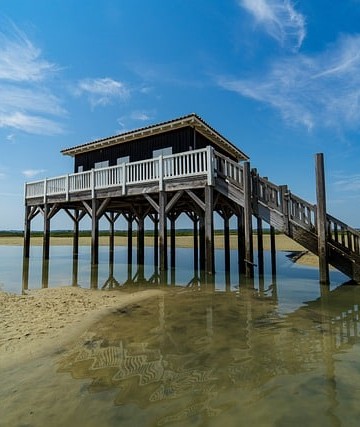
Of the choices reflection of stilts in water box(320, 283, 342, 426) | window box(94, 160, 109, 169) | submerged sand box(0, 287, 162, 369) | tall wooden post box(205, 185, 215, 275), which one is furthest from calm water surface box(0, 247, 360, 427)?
window box(94, 160, 109, 169)

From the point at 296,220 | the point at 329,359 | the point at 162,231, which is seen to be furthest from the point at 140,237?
the point at 329,359

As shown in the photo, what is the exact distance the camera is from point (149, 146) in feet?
51.0

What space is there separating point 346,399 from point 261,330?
2.18m

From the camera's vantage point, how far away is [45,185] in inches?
696

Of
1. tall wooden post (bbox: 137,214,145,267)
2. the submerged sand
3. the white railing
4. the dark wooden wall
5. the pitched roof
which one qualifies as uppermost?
the pitched roof

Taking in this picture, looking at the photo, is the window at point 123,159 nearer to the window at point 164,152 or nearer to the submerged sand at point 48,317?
the window at point 164,152

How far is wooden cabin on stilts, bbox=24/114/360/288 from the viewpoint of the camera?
9883mm

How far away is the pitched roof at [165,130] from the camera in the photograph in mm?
13836

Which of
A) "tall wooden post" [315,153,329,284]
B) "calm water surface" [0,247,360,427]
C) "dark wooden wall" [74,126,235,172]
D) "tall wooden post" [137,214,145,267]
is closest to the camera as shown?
"calm water surface" [0,247,360,427]

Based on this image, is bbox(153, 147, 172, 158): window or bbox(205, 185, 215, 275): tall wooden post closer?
bbox(205, 185, 215, 275): tall wooden post

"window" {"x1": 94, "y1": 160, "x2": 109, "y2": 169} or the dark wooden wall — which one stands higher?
the dark wooden wall

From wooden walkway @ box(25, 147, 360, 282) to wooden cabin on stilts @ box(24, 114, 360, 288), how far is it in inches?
1.2

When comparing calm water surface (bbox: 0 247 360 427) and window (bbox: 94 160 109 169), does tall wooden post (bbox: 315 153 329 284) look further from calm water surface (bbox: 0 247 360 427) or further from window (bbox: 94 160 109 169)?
window (bbox: 94 160 109 169)

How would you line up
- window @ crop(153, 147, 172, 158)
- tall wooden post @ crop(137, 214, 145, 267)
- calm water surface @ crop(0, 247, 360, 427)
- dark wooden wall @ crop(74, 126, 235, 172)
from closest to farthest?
calm water surface @ crop(0, 247, 360, 427)
dark wooden wall @ crop(74, 126, 235, 172)
window @ crop(153, 147, 172, 158)
tall wooden post @ crop(137, 214, 145, 267)
